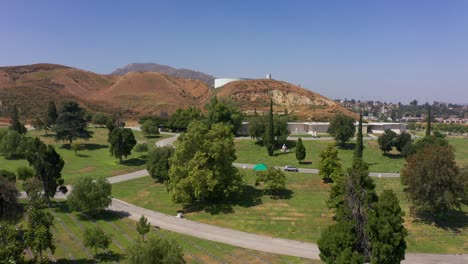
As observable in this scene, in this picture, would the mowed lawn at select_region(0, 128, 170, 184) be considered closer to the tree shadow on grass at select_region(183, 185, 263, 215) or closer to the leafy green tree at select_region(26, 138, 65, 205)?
the leafy green tree at select_region(26, 138, 65, 205)

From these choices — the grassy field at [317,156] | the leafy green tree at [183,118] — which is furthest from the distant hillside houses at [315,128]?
the leafy green tree at [183,118]

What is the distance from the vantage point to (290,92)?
6127 inches

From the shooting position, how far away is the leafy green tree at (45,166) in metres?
45.1

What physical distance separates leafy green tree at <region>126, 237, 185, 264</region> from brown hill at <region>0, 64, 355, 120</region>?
3904 inches

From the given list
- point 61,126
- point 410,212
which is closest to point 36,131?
point 61,126

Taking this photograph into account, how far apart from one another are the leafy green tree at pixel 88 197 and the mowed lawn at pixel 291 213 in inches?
249

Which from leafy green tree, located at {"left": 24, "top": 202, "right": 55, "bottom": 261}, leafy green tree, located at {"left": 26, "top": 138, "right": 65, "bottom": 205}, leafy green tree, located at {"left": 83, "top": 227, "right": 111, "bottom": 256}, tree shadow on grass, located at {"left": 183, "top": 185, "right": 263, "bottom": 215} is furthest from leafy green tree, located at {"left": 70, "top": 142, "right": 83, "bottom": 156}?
leafy green tree, located at {"left": 24, "top": 202, "right": 55, "bottom": 261}

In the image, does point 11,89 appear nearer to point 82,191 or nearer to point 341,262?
point 82,191

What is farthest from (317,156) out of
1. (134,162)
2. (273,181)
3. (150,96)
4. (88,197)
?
(150,96)

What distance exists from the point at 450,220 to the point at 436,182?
6.73 m

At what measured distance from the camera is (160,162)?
182 ft

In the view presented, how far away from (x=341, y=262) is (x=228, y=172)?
2508 cm

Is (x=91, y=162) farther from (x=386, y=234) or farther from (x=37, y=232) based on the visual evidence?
(x=386, y=234)

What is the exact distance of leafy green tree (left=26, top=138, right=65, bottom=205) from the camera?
148 feet
